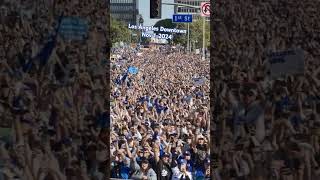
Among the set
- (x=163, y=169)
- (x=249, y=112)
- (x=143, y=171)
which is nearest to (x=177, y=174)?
(x=163, y=169)

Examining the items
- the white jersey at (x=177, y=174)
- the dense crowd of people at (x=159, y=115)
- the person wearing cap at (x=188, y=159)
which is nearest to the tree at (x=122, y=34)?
the dense crowd of people at (x=159, y=115)

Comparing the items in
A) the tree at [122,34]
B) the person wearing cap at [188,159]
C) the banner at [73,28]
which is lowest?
the person wearing cap at [188,159]

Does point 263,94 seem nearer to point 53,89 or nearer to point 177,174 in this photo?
point 53,89

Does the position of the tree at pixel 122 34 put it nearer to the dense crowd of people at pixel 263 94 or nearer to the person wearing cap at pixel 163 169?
the person wearing cap at pixel 163 169

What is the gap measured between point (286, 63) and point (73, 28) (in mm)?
1463

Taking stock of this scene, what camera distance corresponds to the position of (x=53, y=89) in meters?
4.27

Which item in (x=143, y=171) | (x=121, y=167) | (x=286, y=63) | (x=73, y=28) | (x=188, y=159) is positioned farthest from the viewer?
A: (x=188, y=159)

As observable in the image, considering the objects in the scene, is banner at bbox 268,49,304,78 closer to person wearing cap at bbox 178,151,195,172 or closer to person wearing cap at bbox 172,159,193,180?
person wearing cap at bbox 172,159,193,180

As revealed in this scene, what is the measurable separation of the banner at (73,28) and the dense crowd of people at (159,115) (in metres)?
5.76

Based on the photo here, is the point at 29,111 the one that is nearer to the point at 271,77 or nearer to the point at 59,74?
the point at 59,74

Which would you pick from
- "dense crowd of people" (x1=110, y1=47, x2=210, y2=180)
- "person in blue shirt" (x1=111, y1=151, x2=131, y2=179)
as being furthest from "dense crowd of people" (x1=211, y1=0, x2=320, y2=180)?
"person in blue shirt" (x1=111, y1=151, x2=131, y2=179)

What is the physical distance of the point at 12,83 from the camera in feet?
14.0

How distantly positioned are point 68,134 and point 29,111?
1.04 feet

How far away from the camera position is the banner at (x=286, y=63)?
3.96 m
